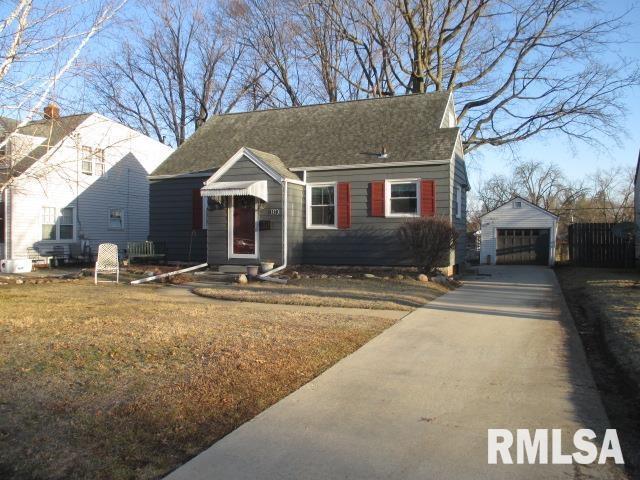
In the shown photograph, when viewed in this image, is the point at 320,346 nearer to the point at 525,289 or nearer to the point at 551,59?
the point at 525,289

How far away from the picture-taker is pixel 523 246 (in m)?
26.5

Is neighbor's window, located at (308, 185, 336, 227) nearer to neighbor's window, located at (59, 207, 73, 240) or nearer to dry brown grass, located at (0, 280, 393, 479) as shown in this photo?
dry brown grass, located at (0, 280, 393, 479)

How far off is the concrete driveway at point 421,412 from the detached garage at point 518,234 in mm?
19717

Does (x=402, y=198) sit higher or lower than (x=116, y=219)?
higher

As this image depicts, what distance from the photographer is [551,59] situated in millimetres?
27547

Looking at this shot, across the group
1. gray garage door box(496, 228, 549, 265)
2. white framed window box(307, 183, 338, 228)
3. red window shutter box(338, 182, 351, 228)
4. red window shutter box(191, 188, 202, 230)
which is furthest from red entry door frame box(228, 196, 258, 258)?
gray garage door box(496, 228, 549, 265)

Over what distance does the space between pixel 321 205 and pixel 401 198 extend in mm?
2640

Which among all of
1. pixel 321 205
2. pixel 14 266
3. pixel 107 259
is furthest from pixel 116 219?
pixel 321 205

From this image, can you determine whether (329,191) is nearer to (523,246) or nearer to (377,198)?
(377,198)

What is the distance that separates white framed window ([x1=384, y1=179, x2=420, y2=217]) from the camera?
16.1 meters

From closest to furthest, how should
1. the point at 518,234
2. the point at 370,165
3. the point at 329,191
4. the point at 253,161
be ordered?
the point at 253,161 → the point at 370,165 → the point at 329,191 → the point at 518,234

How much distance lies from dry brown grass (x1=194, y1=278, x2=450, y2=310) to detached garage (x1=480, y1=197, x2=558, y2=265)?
48.1 ft

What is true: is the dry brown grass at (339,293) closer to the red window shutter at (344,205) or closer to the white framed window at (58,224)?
the red window shutter at (344,205)

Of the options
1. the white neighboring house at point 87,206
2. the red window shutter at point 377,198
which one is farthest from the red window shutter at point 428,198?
the white neighboring house at point 87,206
